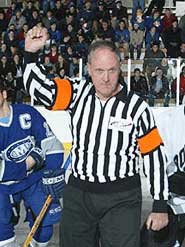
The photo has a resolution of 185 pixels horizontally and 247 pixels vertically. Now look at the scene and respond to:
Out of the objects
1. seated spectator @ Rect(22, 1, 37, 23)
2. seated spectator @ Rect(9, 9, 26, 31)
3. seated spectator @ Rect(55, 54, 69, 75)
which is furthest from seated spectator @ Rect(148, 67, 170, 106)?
seated spectator @ Rect(22, 1, 37, 23)

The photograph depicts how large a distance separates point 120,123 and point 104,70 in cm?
22

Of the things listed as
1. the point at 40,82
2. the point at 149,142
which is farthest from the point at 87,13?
the point at 149,142

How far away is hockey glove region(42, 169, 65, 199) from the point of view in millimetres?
3838

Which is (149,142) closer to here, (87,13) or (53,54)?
(53,54)

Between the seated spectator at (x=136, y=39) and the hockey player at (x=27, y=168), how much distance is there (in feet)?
31.1

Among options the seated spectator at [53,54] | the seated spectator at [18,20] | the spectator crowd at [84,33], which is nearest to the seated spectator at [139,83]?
the spectator crowd at [84,33]

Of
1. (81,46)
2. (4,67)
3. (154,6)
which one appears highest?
(154,6)

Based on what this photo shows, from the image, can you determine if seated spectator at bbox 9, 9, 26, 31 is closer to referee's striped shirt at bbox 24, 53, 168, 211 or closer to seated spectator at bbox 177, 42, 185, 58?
seated spectator at bbox 177, 42, 185, 58

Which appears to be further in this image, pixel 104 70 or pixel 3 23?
pixel 3 23

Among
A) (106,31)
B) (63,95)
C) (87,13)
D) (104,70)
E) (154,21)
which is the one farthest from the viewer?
(87,13)

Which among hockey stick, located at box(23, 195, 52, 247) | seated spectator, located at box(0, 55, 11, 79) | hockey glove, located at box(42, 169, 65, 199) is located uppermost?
seated spectator, located at box(0, 55, 11, 79)

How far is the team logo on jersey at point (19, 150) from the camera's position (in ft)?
12.1

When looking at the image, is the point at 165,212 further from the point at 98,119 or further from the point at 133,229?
the point at 98,119

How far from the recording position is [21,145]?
3719 mm
